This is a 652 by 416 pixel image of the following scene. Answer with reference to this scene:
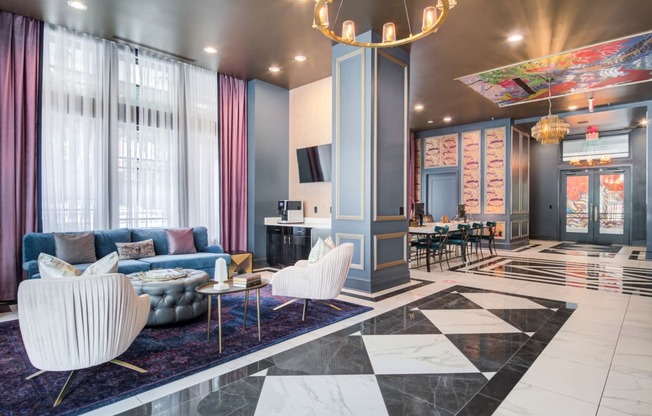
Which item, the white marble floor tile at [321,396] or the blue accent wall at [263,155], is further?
the blue accent wall at [263,155]

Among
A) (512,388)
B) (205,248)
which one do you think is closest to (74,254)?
(205,248)

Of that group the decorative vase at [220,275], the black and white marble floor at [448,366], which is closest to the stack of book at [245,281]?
the decorative vase at [220,275]

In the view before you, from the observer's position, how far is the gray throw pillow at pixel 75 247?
14.8ft

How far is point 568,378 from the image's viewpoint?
2.56 metres

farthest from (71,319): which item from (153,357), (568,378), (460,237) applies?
(460,237)

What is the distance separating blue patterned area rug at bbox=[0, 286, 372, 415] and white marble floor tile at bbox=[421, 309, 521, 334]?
2.78 feet

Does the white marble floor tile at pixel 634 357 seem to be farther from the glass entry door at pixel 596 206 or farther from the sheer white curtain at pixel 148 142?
the glass entry door at pixel 596 206

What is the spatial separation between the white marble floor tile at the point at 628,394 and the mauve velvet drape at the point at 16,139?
6044 millimetres

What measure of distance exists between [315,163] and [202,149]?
205 cm

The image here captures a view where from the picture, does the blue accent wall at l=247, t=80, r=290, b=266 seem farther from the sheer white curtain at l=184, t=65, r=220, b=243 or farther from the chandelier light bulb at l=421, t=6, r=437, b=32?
the chandelier light bulb at l=421, t=6, r=437, b=32

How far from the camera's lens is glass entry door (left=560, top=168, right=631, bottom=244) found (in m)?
11.3

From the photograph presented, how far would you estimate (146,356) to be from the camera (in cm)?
287

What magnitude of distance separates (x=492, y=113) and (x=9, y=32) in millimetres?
9738

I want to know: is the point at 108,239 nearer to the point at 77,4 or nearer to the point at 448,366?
the point at 77,4
